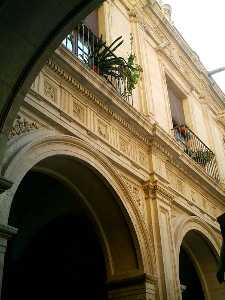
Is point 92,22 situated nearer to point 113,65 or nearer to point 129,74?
point 113,65

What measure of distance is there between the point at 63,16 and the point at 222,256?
2.44 metres

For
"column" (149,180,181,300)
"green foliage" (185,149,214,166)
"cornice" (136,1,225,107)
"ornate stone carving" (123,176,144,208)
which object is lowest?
"column" (149,180,181,300)

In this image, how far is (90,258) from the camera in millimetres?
7766

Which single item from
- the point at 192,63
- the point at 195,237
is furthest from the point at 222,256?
the point at 192,63

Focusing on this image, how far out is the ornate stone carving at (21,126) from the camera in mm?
4797

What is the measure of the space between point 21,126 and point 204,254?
582cm

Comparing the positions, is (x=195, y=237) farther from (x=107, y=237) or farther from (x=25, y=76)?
(x=25, y=76)

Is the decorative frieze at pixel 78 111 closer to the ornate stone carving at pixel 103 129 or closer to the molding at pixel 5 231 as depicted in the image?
the ornate stone carving at pixel 103 129

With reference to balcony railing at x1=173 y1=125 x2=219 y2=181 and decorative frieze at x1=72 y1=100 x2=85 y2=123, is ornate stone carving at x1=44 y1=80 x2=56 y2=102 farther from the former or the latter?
balcony railing at x1=173 y1=125 x2=219 y2=181

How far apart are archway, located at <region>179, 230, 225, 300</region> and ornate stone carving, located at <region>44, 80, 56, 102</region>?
4780 millimetres

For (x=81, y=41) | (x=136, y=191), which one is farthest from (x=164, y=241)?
(x=81, y=41)

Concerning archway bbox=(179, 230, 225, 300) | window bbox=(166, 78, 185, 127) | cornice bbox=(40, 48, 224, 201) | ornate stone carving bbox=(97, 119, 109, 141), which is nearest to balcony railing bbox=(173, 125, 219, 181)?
window bbox=(166, 78, 185, 127)

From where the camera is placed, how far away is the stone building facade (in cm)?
550

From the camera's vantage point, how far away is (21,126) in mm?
4934
